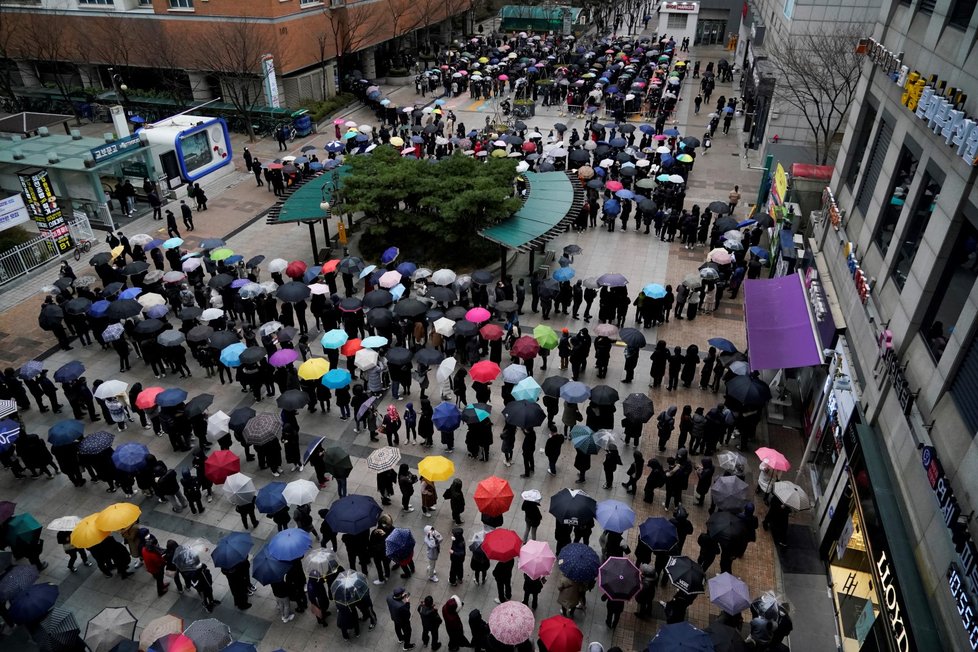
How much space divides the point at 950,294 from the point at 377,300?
12.6 m

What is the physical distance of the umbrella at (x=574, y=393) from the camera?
14172mm

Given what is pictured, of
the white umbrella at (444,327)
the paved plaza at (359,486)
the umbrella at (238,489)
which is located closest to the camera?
the paved plaza at (359,486)

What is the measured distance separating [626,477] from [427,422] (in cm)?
443

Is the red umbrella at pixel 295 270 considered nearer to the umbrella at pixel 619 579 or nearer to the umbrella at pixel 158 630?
the umbrella at pixel 158 630

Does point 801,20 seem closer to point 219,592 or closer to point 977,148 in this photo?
point 977,148

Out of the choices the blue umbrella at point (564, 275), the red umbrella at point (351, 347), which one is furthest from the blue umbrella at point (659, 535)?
the blue umbrella at point (564, 275)

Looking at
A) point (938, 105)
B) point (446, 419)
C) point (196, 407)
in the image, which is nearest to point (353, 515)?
point (446, 419)

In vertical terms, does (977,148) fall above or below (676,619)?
above

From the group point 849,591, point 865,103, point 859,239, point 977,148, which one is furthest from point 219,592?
point 865,103

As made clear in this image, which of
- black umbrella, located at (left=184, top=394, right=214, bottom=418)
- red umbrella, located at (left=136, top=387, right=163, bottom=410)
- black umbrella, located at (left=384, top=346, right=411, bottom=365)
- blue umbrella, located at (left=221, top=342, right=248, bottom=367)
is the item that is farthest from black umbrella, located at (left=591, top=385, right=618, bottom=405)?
red umbrella, located at (left=136, top=387, right=163, bottom=410)

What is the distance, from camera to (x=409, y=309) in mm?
17203

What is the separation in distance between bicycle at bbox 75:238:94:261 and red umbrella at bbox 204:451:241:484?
15667 mm

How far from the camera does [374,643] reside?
35.1ft

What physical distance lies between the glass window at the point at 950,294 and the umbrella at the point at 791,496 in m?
3.50
